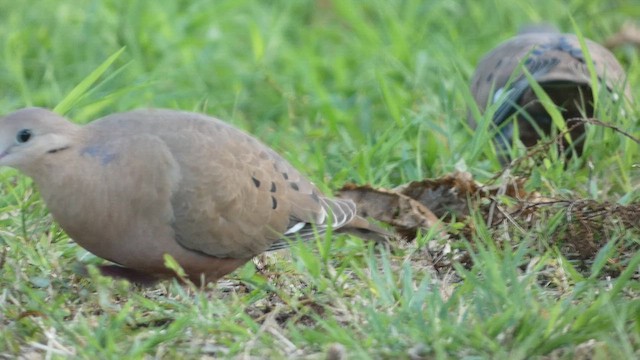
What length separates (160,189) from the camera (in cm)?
355

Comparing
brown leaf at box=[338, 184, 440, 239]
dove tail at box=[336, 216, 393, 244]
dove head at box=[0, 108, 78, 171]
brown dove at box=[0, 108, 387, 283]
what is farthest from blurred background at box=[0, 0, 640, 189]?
dove head at box=[0, 108, 78, 171]

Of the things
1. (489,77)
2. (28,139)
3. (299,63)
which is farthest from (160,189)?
(299,63)

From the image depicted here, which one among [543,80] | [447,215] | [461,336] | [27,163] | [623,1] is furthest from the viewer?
[623,1]

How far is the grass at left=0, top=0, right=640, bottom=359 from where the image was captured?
3195 millimetres

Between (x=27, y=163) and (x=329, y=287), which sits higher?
(x=27, y=163)

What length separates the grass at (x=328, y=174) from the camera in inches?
126

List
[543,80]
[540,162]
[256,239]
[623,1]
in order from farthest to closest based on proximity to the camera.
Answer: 1. [623,1]
2. [543,80]
3. [540,162]
4. [256,239]

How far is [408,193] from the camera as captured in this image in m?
4.43

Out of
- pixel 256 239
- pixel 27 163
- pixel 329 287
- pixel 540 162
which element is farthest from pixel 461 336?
pixel 540 162

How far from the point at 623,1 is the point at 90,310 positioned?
4.74 meters

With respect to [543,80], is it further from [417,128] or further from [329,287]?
[329,287]

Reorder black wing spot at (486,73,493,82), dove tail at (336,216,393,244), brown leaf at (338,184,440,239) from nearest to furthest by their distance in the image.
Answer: dove tail at (336,216,393,244)
brown leaf at (338,184,440,239)
black wing spot at (486,73,493,82)

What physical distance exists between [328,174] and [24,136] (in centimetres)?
160

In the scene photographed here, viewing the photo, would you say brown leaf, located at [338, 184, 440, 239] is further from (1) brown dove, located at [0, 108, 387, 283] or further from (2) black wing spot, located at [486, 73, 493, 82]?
(2) black wing spot, located at [486, 73, 493, 82]
